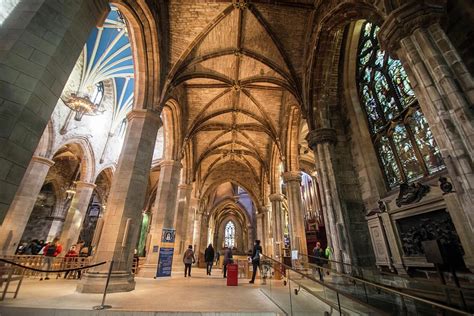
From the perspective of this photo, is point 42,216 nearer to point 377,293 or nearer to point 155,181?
point 155,181

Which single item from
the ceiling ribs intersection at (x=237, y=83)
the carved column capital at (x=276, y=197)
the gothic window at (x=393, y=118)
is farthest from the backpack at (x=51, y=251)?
the carved column capital at (x=276, y=197)

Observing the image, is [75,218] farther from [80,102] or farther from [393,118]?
[393,118]

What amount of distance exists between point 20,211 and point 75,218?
11.7 ft

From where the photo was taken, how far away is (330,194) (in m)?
7.11

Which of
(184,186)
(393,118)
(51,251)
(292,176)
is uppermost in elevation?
(184,186)

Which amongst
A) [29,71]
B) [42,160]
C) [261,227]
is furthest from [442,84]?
[261,227]

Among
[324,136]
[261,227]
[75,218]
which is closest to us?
[324,136]

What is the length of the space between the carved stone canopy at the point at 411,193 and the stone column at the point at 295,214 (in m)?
6.22

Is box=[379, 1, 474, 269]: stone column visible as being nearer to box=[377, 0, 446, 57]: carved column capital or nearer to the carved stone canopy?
box=[377, 0, 446, 57]: carved column capital

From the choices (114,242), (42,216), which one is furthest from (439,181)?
(42,216)

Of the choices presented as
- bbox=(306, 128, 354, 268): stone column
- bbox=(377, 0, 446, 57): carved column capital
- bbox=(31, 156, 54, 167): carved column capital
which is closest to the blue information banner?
bbox=(306, 128, 354, 268): stone column

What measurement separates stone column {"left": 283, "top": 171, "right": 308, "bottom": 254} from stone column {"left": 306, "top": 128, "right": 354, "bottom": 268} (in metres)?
4.16

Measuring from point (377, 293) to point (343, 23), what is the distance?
7817mm

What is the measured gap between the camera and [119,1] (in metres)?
6.54
